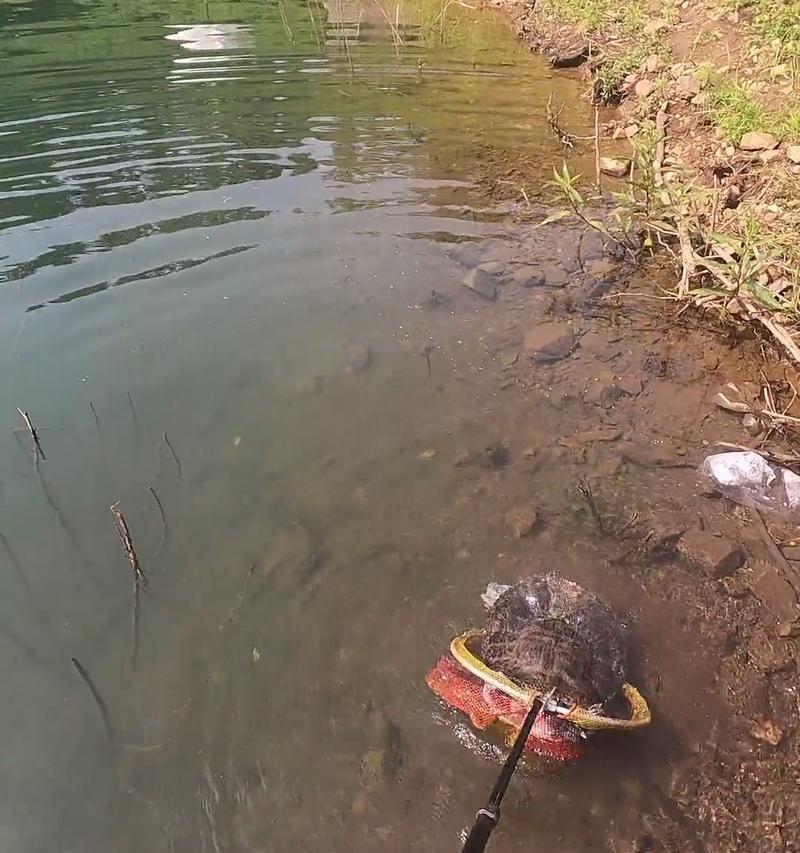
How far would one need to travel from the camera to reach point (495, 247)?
7172 mm

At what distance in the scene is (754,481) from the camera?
4.35 m

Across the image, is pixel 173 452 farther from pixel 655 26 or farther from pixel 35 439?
pixel 655 26

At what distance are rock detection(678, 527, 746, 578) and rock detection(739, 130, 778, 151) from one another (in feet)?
16.9

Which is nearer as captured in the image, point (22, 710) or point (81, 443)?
point (22, 710)

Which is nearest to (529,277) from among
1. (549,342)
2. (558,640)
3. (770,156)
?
(549,342)

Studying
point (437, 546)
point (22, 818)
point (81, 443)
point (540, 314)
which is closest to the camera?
point (22, 818)

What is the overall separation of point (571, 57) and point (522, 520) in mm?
11505

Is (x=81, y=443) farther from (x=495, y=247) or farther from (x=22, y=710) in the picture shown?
(x=495, y=247)

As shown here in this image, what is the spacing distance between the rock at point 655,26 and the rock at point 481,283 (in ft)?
25.2

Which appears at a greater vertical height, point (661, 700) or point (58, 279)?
point (58, 279)

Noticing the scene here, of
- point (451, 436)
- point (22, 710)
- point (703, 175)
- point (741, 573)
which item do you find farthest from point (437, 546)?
point (703, 175)

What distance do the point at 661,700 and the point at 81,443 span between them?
3.97m

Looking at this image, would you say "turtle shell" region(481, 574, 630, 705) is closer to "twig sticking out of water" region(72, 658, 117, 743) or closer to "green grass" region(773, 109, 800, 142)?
"twig sticking out of water" region(72, 658, 117, 743)

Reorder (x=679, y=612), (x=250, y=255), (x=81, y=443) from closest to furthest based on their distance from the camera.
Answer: (x=679, y=612)
(x=81, y=443)
(x=250, y=255)
